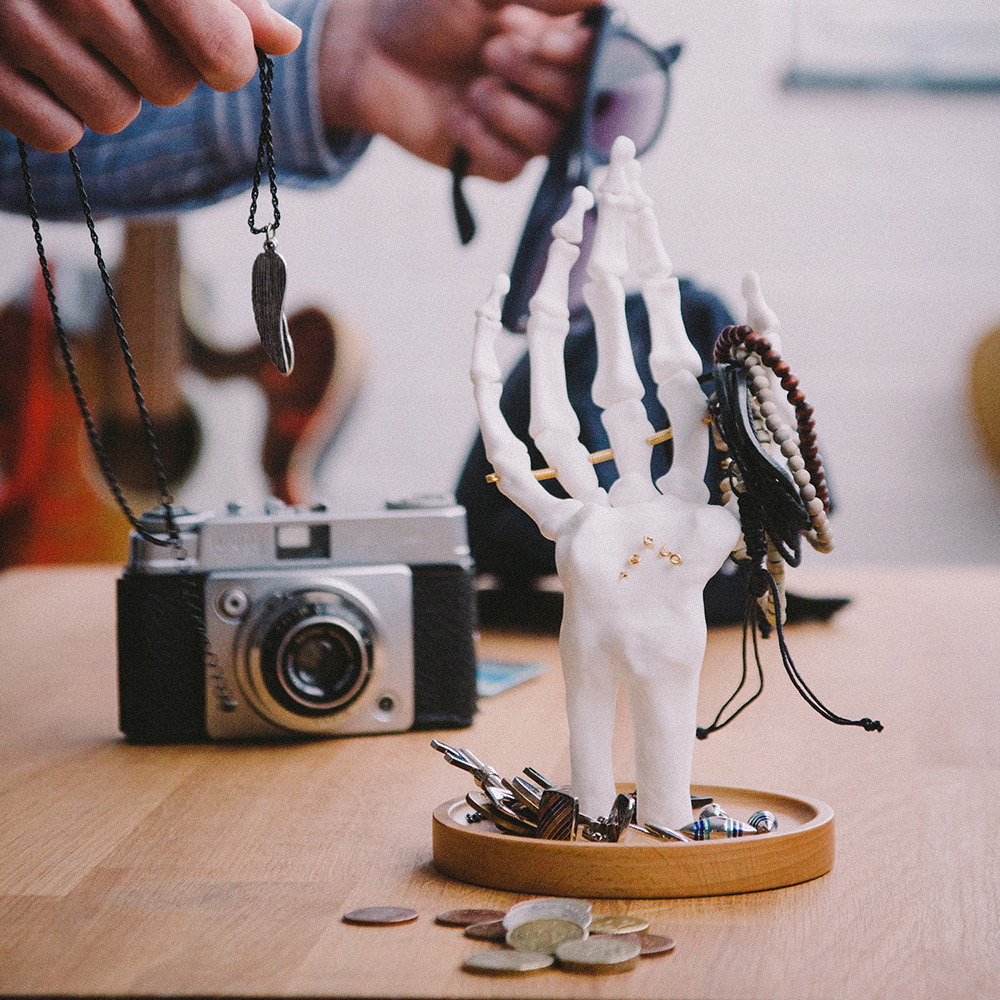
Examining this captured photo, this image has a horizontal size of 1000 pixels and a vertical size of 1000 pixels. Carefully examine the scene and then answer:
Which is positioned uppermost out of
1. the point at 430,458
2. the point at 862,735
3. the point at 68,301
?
the point at 68,301

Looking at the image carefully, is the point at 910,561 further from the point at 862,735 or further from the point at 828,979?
the point at 828,979

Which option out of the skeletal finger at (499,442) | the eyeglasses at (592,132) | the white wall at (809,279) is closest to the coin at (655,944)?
the skeletal finger at (499,442)

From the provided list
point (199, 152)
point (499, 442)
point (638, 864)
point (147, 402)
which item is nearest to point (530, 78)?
point (199, 152)

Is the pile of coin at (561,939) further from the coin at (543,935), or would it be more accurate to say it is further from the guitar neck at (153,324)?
the guitar neck at (153,324)

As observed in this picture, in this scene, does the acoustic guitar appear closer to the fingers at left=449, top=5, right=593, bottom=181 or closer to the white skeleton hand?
the fingers at left=449, top=5, right=593, bottom=181

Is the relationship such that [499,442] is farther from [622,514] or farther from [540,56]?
[540,56]

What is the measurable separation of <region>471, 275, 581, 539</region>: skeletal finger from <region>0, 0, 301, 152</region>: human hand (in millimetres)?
121

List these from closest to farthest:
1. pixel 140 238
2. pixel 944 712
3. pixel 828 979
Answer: pixel 828 979, pixel 944 712, pixel 140 238

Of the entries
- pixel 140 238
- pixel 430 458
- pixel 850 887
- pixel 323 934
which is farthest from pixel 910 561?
pixel 323 934

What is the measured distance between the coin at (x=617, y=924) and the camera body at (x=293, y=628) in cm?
26

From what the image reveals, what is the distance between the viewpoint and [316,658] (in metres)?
0.55

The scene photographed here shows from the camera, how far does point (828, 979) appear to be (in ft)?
0.92

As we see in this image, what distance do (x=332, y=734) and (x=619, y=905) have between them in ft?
0.89

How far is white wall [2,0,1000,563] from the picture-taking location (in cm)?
131
